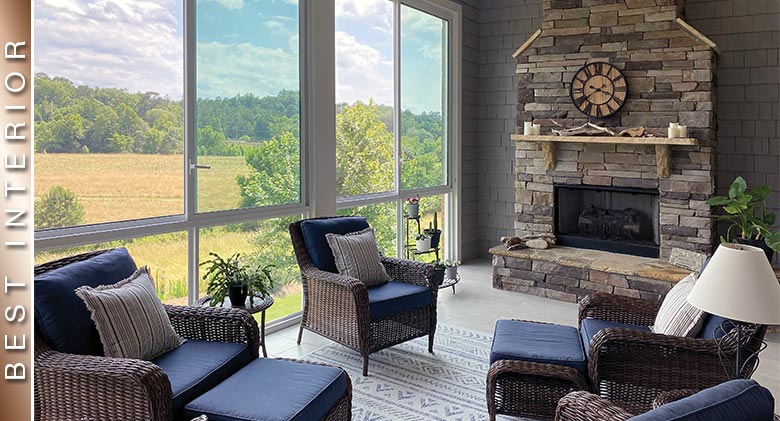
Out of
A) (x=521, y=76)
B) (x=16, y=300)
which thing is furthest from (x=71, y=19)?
(x=521, y=76)

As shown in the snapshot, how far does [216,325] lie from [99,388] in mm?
697

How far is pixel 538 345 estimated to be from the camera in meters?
3.06

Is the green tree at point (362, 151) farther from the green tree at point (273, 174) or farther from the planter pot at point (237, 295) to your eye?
the planter pot at point (237, 295)

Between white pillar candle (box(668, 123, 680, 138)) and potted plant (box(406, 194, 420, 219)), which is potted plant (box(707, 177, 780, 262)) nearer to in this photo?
white pillar candle (box(668, 123, 680, 138))

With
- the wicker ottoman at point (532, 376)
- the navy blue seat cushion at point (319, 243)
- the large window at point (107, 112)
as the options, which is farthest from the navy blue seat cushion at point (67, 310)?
the wicker ottoman at point (532, 376)

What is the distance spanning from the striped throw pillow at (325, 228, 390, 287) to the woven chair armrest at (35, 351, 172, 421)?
180 cm

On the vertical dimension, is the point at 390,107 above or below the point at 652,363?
above

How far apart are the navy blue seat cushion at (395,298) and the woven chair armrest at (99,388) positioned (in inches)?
63.6

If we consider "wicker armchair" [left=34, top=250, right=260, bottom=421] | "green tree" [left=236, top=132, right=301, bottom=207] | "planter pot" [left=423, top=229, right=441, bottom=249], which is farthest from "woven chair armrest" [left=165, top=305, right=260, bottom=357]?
"planter pot" [left=423, top=229, right=441, bottom=249]

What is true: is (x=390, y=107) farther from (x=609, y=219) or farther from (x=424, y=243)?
(x=609, y=219)

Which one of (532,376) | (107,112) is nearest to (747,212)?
(532,376)

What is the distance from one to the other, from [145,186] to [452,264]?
2.91 meters

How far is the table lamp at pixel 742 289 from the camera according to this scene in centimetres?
211

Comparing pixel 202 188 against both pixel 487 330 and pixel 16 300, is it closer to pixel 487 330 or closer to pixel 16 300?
pixel 16 300
